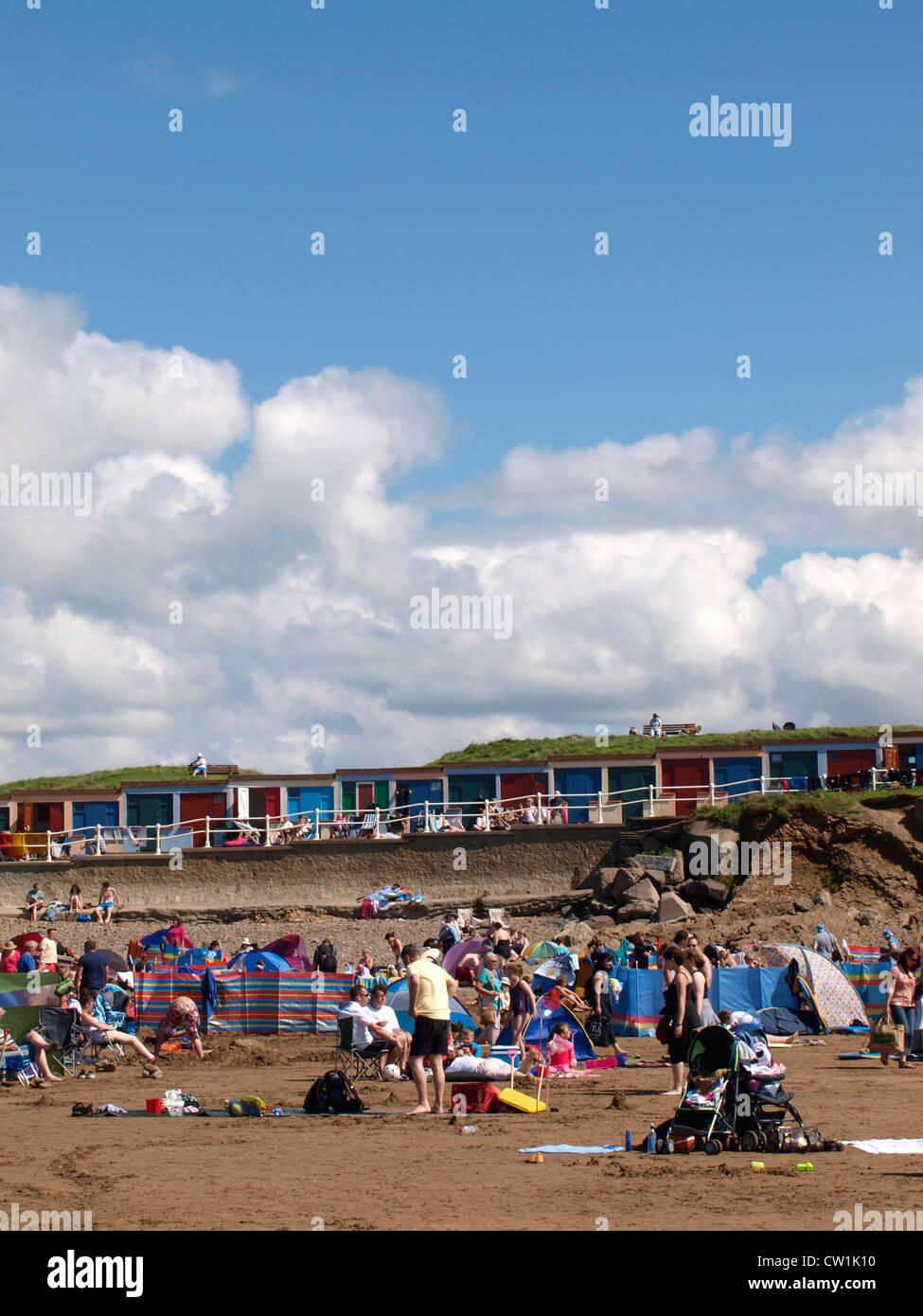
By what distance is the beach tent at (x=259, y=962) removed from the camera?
20.2 m

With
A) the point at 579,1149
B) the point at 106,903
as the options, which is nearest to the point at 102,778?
the point at 106,903

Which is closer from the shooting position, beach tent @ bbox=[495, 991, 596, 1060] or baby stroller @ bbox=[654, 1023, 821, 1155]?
baby stroller @ bbox=[654, 1023, 821, 1155]

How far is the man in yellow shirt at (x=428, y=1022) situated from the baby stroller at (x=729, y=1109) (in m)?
2.37

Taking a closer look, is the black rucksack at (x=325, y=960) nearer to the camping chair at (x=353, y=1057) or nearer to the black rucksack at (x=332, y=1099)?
the camping chair at (x=353, y=1057)

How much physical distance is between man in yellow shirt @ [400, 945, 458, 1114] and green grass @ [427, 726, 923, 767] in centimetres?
3324

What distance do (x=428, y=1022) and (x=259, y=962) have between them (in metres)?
9.94

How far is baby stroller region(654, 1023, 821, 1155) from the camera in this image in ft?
29.9

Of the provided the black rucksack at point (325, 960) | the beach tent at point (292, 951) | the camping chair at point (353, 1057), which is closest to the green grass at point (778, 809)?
the black rucksack at point (325, 960)

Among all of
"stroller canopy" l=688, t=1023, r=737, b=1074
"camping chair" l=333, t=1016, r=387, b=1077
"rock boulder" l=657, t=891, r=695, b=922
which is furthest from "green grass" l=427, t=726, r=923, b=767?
"stroller canopy" l=688, t=1023, r=737, b=1074

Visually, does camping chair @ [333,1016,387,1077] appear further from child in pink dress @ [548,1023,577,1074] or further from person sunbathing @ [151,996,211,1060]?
person sunbathing @ [151,996,211,1060]

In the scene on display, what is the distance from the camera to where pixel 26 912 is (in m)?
39.2

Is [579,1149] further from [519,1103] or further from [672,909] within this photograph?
[672,909]
